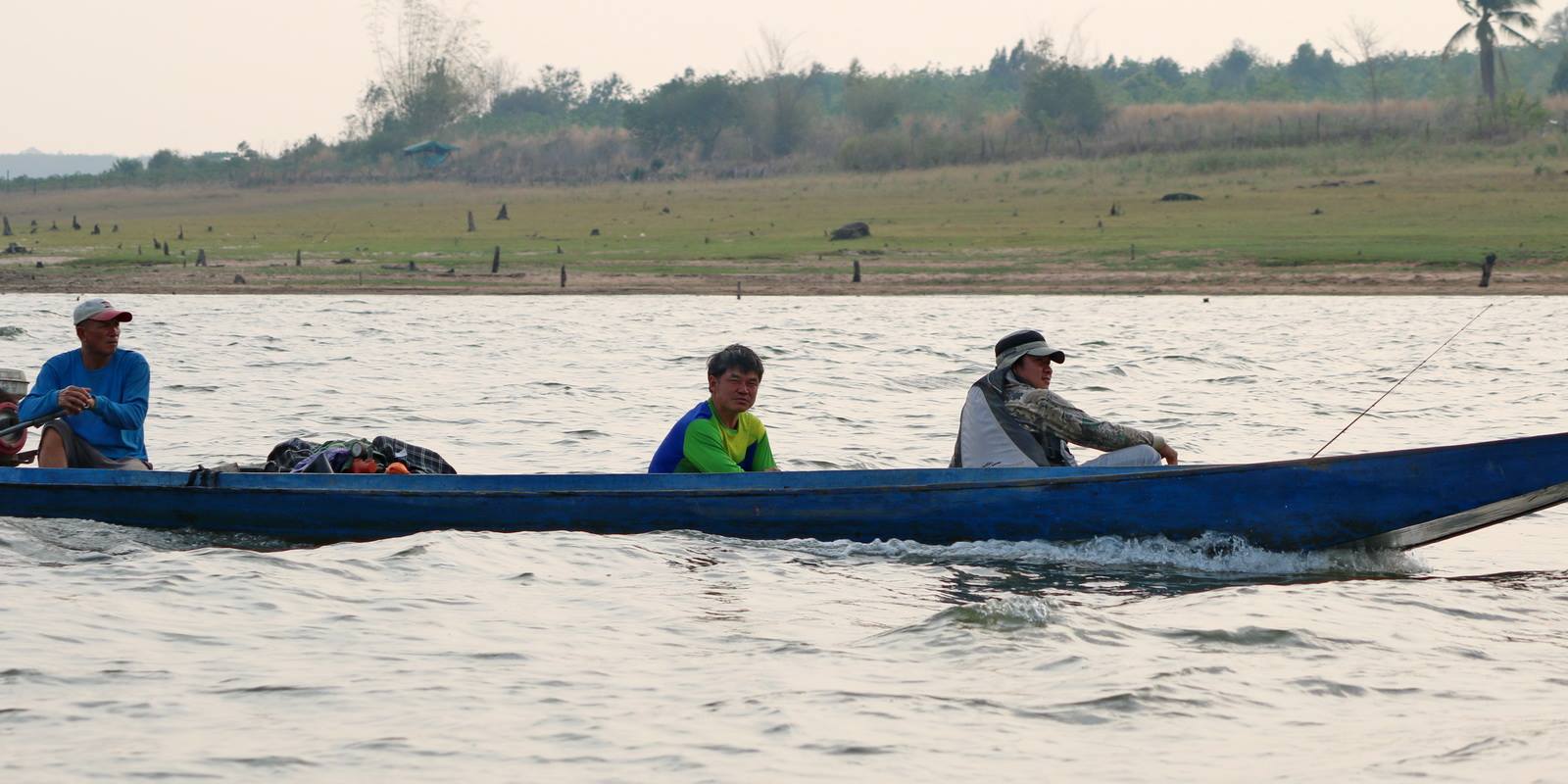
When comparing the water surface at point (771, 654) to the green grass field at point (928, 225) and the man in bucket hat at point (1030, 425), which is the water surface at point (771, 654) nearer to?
the man in bucket hat at point (1030, 425)

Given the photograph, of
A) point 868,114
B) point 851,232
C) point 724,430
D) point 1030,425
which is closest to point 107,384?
point 724,430

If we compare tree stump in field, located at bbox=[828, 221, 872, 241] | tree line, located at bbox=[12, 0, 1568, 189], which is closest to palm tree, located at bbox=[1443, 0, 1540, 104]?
tree line, located at bbox=[12, 0, 1568, 189]

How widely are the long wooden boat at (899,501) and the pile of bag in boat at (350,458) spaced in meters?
0.27

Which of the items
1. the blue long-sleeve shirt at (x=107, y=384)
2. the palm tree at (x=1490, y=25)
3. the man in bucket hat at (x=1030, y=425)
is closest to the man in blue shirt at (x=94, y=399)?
the blue long-sleeve shirt at (x=107, y=384)

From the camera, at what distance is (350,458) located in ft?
29.0

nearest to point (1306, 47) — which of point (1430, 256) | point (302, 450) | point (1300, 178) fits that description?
point (1300, 178)

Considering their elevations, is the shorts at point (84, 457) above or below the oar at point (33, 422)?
below

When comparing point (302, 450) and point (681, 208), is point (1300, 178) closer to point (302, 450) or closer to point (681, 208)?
point (681, 208)

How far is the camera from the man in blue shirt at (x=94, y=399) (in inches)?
330

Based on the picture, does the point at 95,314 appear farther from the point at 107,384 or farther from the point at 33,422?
the point at 33,422

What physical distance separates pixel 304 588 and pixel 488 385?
31.6 ft

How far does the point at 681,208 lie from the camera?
3869cm

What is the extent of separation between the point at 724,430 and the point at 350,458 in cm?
199

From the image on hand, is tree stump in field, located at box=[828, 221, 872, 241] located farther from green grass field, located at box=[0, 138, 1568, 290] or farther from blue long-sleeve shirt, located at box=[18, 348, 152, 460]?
blue long-sleeve shirt, located at box=[18, 348, 152, 460]
